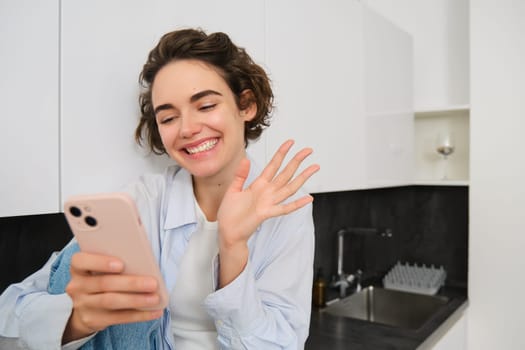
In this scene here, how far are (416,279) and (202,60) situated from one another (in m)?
1.81

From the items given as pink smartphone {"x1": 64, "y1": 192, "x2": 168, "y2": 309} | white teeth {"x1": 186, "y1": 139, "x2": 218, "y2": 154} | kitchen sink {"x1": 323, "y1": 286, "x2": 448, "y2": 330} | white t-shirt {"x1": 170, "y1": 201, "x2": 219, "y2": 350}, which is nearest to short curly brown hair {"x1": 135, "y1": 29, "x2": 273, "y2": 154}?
white teeth {"x1": 186, "y1": 139, "x2": 218, "y2": 154}

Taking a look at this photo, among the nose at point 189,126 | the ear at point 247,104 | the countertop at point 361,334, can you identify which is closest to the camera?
the nose at point 189,126

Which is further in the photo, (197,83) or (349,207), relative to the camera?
(349,207)

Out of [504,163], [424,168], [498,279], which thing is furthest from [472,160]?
[498,279]

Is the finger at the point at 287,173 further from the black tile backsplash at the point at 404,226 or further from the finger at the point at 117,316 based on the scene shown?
the black tile backsplash at the point at 404,226

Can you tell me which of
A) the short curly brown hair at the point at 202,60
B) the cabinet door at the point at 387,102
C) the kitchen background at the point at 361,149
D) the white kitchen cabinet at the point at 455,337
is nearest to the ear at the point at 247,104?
the short curly brown hair at the point at 202,60

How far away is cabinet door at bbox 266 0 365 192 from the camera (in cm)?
121

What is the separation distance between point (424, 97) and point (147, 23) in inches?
73.9

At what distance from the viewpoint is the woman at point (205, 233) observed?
67 centimetres

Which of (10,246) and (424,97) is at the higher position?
(424,97)

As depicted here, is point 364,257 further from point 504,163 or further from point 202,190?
point 202,190

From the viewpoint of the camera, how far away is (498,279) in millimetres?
1883

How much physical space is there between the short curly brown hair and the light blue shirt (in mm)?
115

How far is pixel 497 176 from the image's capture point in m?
1.87
